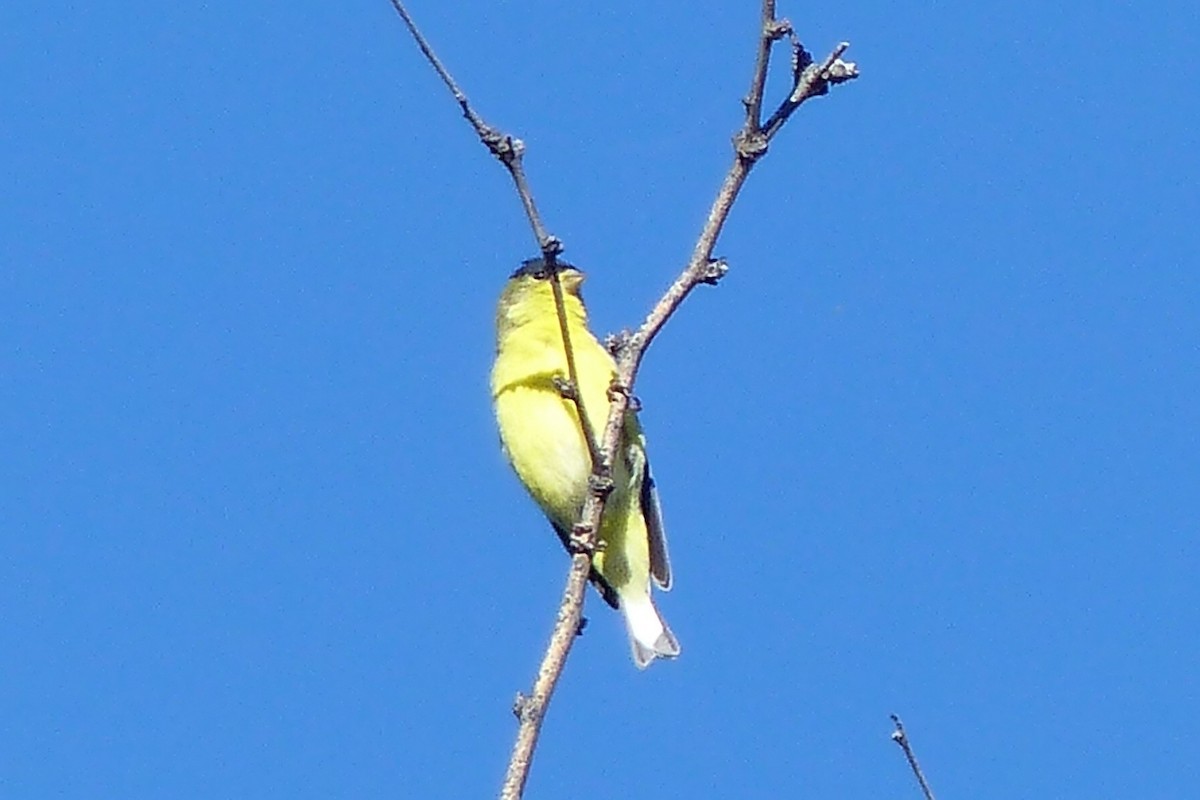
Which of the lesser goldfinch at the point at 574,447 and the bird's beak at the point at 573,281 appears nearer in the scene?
the lesser goldfinch at the point at 574,447

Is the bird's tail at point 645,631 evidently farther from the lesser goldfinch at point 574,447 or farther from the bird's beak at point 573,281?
the bird's beak at point 573,281

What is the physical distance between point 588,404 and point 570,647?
9.25 feet

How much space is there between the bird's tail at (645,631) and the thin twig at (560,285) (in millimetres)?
2611

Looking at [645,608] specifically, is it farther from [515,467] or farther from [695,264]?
[695,264]

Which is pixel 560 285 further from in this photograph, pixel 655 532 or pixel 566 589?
pixel 655 532

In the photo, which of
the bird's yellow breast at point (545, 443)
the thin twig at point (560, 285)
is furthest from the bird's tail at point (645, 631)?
the thin twig at point (560, 285)

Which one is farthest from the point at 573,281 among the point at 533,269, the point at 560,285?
the point at 560,285

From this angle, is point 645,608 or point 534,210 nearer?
point 534,210

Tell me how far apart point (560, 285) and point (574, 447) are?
2880mm

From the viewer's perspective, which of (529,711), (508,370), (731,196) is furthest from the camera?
(508,370)

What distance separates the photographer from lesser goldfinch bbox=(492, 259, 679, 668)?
629cm

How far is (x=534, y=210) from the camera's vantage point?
10.6 ft

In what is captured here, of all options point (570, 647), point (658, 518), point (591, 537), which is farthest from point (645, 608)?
point (570, 647)

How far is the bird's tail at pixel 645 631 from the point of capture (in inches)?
262
